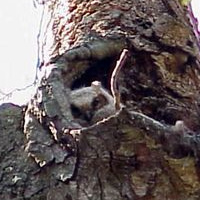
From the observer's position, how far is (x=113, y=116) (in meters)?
1.34

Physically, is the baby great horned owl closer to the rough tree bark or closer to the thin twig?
the rough tree bark

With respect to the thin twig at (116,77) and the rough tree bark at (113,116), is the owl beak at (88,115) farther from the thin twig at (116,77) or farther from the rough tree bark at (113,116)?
the thin twig at (116,77)

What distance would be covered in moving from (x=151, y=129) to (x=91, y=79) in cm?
31

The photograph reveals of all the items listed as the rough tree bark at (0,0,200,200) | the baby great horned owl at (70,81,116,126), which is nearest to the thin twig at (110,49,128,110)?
the rough tree bark at (0,0,200,200)

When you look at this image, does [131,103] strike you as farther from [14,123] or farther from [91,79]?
[14,123]

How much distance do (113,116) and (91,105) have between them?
0.61 ft

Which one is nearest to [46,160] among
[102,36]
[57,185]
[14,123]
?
[57,185]

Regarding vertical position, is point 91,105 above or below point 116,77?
below

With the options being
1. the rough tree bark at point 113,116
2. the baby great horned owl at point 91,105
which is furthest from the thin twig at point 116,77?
the baby great horned owl at point 91,105

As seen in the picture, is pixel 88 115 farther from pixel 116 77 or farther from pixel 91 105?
pixel 116 77

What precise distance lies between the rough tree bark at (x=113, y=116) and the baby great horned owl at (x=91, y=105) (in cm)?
2

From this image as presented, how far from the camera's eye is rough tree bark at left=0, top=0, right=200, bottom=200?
1.35 metres

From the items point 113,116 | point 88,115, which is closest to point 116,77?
point 113,116

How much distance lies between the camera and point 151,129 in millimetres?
1347
